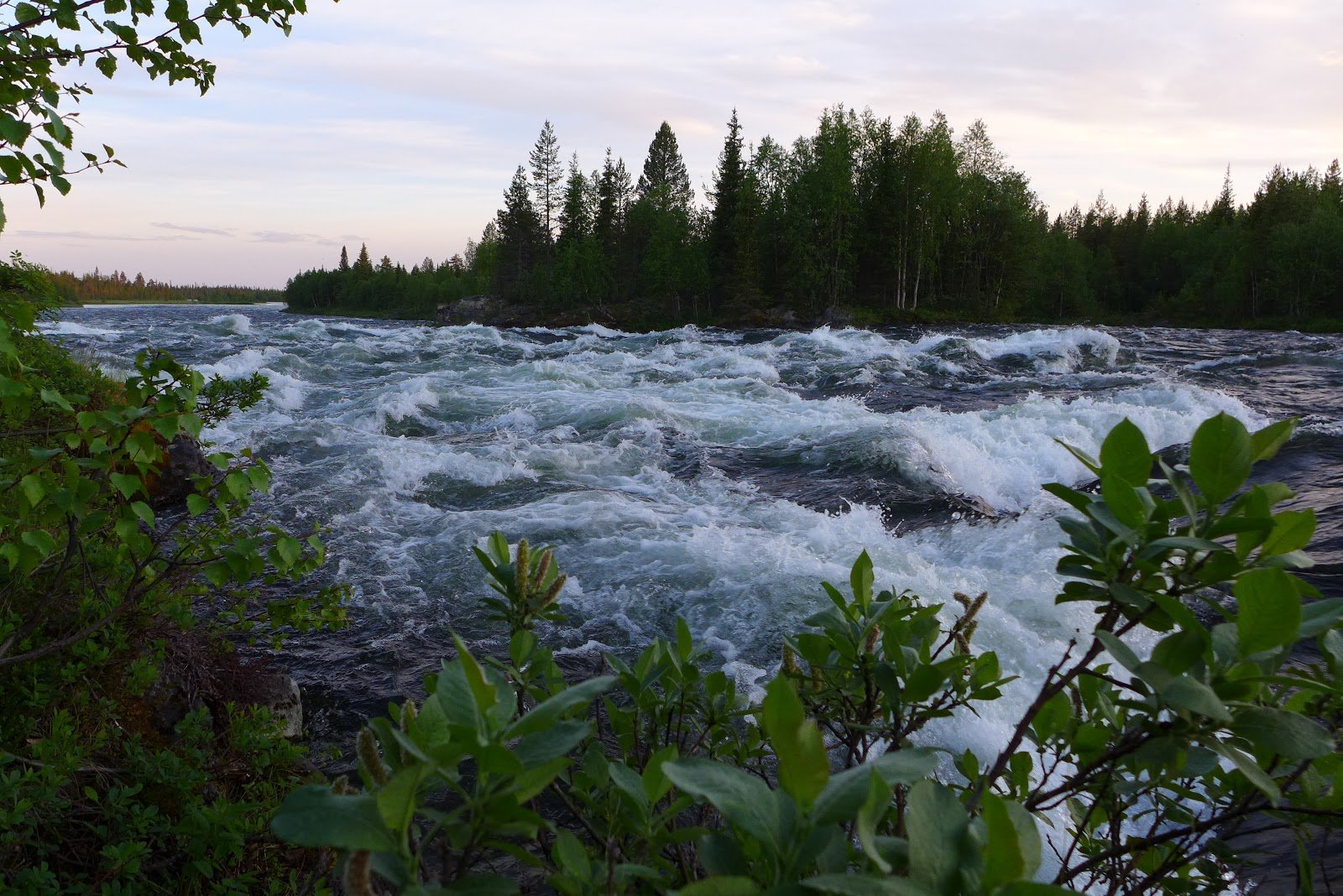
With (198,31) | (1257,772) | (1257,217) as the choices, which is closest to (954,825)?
(1257,772)

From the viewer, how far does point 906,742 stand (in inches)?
51.1

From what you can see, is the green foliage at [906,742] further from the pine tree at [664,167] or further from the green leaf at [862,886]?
the pine tree at [664,167]

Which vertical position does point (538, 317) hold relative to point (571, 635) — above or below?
above

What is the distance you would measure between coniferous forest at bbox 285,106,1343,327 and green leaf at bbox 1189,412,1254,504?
135 feet

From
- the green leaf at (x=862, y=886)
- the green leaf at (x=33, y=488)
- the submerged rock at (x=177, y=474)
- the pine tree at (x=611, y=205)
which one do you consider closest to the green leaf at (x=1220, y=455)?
the green leaf at (x=862, y=886)

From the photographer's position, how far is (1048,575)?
228 inches

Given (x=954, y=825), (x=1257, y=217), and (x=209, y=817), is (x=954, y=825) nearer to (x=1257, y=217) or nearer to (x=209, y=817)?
(x=209, y=817)

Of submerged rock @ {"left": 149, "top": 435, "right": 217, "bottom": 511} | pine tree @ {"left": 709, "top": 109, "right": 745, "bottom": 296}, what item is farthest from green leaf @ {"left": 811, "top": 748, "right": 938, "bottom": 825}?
pine tree @ {"left": 709, "top": 109, "right": 745, "bottom": 296}

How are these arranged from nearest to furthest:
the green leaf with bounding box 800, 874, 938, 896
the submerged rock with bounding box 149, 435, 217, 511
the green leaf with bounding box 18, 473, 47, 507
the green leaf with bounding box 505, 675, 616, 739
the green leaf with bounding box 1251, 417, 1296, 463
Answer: the green leaf with bounding box 800, 874, 938, 896
the green leaf with bounding box 505, 675, 616, 739
the green leaf with bounding box 1251, 417, 1296, 463
the green leaf with bounding box 18, 473, 47, 507
the submerged rock with bounding box 149, 435, 217, 511

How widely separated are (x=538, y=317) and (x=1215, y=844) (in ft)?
171

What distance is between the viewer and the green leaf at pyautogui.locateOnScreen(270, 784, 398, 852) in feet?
1.85

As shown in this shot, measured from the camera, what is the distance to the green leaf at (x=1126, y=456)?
36.1 inches

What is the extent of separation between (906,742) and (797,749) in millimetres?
768

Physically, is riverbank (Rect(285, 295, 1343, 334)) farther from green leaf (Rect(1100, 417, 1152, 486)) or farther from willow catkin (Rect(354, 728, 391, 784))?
willow catkin (Rect(354, 728, 391, 784))
